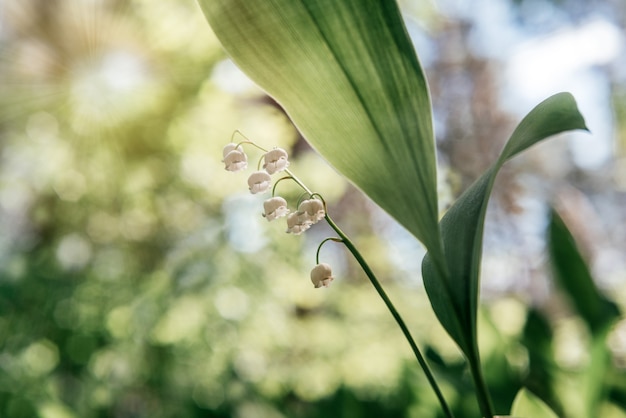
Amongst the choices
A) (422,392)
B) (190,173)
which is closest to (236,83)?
(190,173)

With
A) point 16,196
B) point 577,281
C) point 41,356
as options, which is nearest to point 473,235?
point 577,281

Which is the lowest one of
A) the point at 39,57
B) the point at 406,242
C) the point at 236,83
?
the point at 406,242

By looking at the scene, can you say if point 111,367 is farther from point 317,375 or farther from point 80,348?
point 317,375

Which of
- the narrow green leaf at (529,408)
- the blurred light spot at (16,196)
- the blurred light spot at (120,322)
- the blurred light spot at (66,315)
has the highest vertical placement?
the blurred light spot at (16,196)

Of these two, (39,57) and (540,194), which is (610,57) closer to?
(540,194)

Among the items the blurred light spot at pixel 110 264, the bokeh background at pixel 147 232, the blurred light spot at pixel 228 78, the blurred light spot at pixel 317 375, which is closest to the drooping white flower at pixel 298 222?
the bokeh background at pixel 147 232

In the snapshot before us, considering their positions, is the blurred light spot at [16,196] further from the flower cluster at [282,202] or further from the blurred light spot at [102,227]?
the flower cluster at [282,202]
